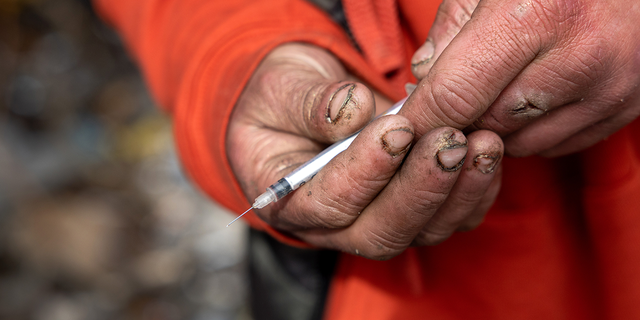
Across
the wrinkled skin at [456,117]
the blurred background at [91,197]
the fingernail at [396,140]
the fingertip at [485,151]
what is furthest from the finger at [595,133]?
the blurred background at [91,197]

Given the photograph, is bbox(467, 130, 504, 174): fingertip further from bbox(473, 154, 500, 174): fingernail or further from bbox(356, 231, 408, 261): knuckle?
bbox(356, 231, 408, 261): knuckle

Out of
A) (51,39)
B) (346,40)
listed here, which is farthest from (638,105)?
(51,39)

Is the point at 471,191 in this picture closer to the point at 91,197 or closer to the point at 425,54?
the point at 425,54

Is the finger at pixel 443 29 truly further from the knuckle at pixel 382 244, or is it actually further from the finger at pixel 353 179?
the knuckle at pixel 382 244

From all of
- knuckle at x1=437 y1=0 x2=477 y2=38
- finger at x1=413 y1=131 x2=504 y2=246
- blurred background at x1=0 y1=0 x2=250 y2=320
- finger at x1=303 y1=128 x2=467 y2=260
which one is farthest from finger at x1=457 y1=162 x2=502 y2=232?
blurred background at x1=0 y1=0 x2=250 y2=320

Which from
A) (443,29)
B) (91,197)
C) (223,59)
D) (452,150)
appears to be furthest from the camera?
(91,197)

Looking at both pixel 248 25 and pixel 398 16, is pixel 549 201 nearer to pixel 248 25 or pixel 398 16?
pixel 398 16

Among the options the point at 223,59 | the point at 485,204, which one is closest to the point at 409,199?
the point at 485,204
